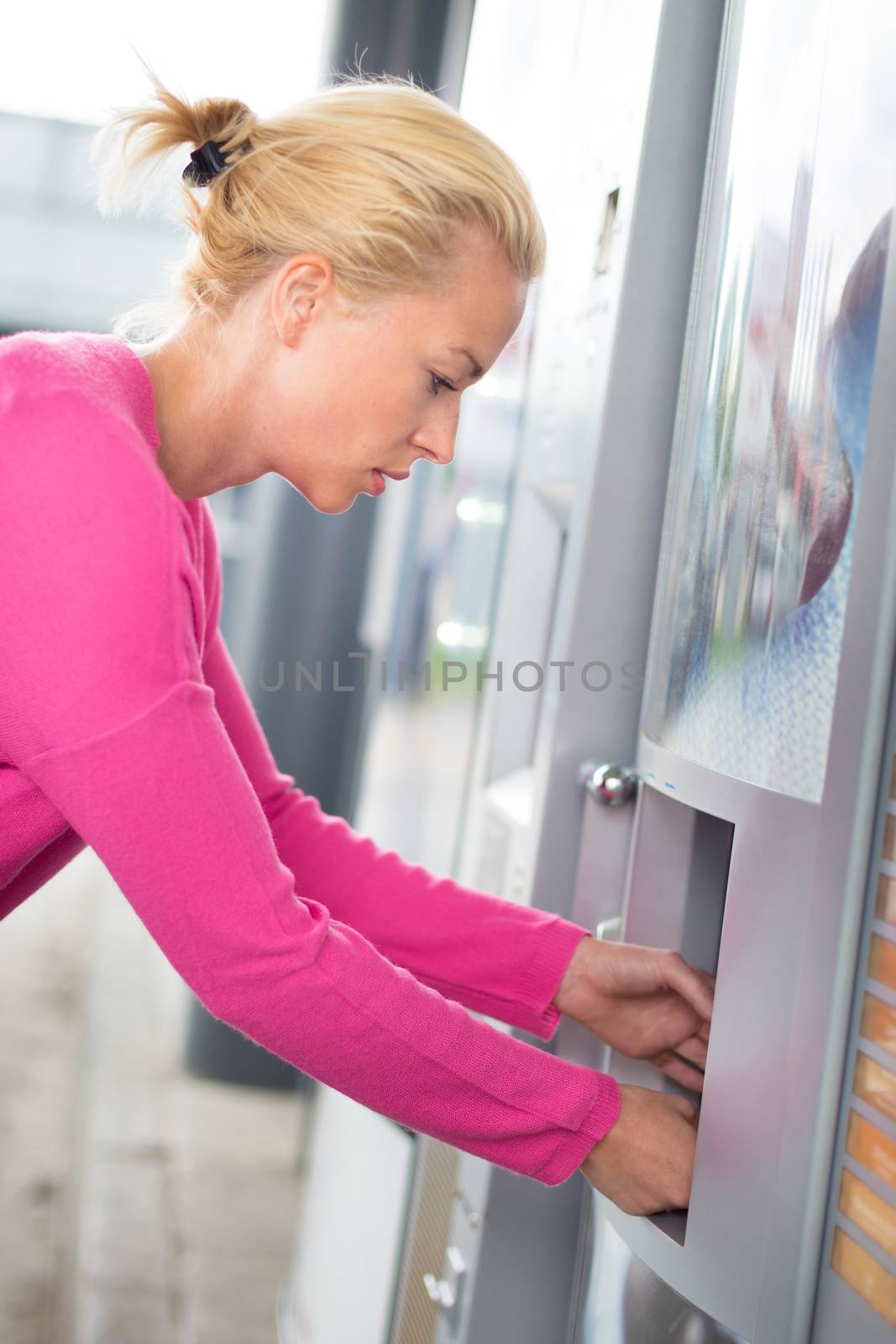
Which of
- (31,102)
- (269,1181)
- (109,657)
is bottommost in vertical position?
(269,1181)

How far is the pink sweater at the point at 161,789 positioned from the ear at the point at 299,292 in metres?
0.12

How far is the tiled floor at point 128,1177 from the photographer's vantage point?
2.08 m

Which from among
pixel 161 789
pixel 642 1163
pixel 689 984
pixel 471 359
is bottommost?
pixel 642 1163

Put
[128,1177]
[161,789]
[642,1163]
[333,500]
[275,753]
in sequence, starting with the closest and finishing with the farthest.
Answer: [161,789] < [642,1163] < [333,500] < [128,1177] < [275,753]

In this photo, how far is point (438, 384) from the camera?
Result: 3.20 ft

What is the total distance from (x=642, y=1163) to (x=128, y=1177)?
1.89 m

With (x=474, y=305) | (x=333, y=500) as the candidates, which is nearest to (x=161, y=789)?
(x=333, y=500)

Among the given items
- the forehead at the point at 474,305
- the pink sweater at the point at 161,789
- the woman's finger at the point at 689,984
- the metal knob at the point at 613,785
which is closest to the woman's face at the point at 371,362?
the forehead at the point at 474,305

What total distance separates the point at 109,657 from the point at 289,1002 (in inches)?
10.6

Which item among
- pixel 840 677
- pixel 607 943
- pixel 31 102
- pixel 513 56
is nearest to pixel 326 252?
pixel 840 677

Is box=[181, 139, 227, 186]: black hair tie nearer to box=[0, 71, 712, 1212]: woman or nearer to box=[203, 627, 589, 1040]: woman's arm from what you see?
box=[0, 71, 712, 1212]: woman

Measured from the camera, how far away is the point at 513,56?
170 cm

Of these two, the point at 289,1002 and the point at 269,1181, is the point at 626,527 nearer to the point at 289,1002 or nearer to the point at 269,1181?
the point at 289,1002

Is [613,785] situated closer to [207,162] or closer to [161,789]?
[161,789]
